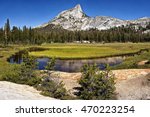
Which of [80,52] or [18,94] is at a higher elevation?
[18,94]

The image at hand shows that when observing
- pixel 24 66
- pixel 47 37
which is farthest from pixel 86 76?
pixel 47 37

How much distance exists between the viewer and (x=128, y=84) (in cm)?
3291


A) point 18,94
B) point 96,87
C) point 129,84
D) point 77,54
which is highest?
point 18,94

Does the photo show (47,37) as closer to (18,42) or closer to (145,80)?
(18,42)

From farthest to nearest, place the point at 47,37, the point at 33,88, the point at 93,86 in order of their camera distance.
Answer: the point at 47,37 → the point at 33,88 → the point at 93,86

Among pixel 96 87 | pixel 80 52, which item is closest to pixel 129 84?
pixel 96 87

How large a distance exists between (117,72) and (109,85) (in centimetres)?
1455

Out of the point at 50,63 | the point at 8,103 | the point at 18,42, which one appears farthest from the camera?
the point at 18,42

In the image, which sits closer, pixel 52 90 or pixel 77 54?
pixel 52 90

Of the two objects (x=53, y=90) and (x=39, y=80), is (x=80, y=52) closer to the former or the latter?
(x=39, y=80)

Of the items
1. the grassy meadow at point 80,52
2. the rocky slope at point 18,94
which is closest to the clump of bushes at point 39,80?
the rocky slope at point 18,94

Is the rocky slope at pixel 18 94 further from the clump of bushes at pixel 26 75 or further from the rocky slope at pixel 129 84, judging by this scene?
the rocky slope at pixel 129 84

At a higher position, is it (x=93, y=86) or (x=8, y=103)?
(x=8, y=103)

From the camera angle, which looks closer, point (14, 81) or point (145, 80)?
point (14, 81)
